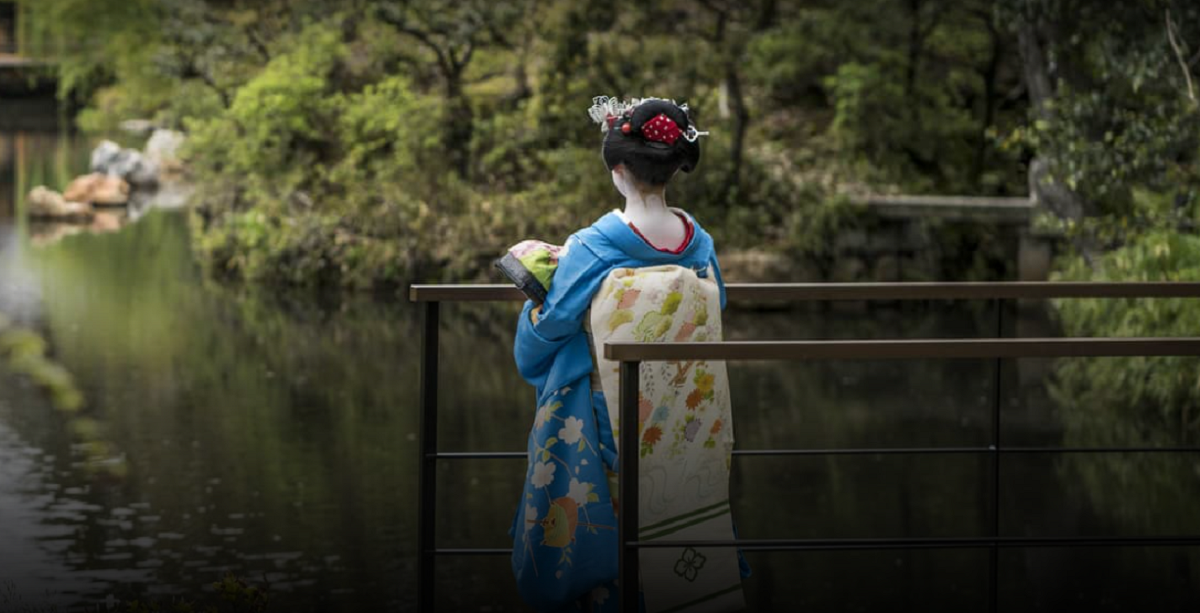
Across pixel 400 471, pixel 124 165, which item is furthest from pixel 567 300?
pixel 124 165

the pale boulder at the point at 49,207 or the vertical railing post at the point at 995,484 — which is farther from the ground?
the pale boulder at the point at 49,207

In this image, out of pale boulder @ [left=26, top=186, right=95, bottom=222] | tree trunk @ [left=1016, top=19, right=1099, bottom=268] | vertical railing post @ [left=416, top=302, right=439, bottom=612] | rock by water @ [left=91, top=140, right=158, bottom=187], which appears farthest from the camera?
rock by water @ [left=91, top=140, right=158, bottom=187]

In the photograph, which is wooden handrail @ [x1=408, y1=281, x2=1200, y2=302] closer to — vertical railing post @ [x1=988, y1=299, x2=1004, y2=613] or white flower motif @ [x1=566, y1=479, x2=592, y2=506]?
vertical railing post @ [x1=988, y1=299, x2=1004, y2=613]

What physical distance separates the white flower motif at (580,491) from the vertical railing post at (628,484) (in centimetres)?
44

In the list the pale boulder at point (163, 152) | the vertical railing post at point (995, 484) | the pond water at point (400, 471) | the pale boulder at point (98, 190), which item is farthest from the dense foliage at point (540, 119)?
the vertical railing post at point (995, 484)

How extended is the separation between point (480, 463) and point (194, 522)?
187 centimetres

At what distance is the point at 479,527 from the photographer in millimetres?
7594

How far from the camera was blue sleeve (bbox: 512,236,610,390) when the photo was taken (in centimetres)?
273

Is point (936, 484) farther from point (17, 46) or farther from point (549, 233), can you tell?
point (17, 46)

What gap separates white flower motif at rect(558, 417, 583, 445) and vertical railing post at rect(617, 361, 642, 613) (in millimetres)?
449

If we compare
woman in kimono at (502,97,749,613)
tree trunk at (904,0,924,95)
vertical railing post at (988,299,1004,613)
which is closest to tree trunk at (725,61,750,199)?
tree trunk at (904,0,924,95)

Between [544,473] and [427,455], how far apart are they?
0.24 meters

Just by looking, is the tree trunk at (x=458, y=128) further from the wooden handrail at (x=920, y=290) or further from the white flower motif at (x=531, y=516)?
the white flower motif at (x=531, y=516)

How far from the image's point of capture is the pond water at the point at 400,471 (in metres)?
6.99
